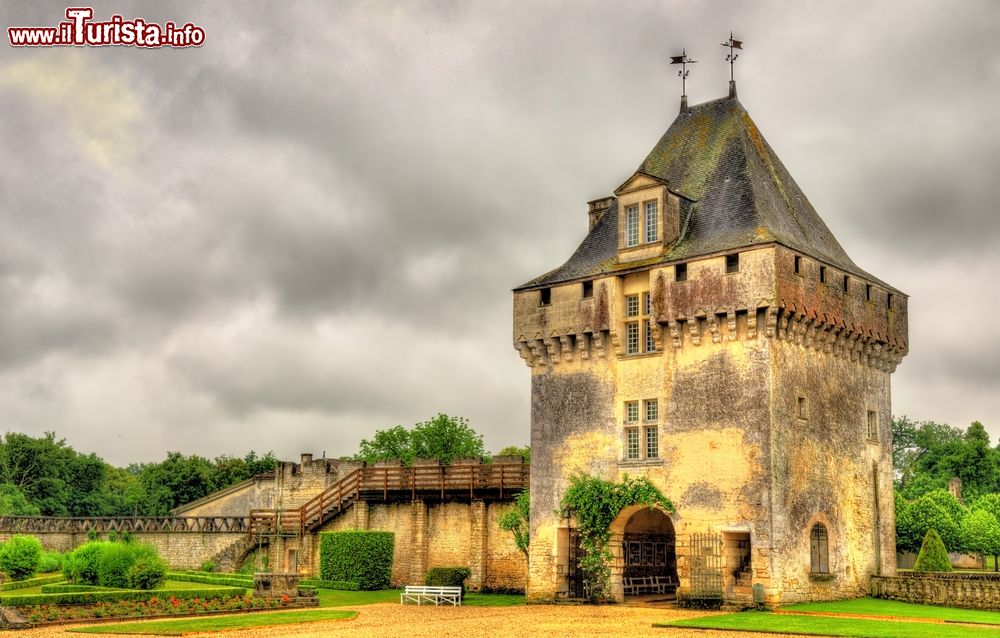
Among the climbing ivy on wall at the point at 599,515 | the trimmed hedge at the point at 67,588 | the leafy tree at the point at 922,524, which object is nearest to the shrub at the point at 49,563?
the trimmed hedge at the point at 67,588

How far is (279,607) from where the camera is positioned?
2914cm

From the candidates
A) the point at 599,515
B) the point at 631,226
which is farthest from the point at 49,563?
the point at 631,226

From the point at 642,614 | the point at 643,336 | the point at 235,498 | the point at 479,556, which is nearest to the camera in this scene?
the point at 642,614

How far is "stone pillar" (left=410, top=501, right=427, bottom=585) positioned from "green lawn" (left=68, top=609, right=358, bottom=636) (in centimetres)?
977

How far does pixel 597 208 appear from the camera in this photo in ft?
119

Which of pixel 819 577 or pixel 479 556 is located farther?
pixel 479 556

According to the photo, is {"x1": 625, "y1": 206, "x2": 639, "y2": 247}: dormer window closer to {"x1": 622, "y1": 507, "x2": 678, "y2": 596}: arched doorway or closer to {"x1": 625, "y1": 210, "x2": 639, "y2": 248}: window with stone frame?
{"x1": 625, "y1": 210, "x2": 639, "y2": 248}: window with stone frame

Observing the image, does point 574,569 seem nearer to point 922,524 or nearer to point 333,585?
point 333,585

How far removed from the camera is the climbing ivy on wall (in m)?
29.9

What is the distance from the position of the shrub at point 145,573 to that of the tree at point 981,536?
35048 millimetres

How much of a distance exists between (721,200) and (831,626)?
13194 millimetres

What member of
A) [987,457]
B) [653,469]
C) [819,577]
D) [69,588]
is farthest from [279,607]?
[987,457]

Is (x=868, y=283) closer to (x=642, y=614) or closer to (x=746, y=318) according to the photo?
(x=746, y=318)

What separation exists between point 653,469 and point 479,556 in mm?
9580
